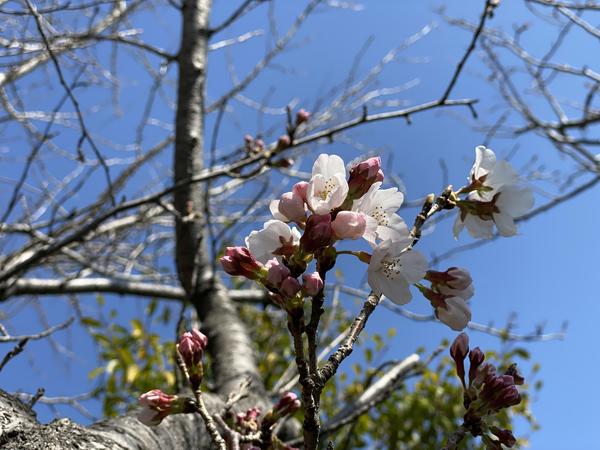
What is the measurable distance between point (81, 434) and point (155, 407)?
193mm

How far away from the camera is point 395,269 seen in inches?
31.9

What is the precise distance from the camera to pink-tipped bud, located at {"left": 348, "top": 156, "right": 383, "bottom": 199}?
2.69 ft

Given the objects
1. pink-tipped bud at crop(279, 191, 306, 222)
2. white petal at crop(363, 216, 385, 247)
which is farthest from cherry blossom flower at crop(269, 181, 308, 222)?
white petal at crop(363, 216, 385, 247)

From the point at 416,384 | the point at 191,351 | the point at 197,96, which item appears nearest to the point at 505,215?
the point at 191,351

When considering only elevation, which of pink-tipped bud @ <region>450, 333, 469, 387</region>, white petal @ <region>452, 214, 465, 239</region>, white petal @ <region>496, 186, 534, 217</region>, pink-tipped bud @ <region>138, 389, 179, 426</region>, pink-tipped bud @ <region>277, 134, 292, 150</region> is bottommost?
pink-tipped bud @ <region>138, 389, 179, 426</region>

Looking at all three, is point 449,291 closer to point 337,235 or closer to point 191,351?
point 337,235

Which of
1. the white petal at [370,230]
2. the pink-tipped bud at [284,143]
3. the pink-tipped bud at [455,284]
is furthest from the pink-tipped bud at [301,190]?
the pink-tipped bud at [284,143]

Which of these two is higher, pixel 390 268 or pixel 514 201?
pixel 514 201

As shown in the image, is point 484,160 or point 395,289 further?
point 484,160

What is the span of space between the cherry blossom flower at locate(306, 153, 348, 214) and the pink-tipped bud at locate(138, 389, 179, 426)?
1.43 ft

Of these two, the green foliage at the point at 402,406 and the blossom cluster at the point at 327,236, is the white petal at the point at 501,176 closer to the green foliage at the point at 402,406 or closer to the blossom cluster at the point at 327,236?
the blossom cluster at the point at 327,236

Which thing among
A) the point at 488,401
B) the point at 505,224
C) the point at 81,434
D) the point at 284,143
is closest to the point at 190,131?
the point at 284,143

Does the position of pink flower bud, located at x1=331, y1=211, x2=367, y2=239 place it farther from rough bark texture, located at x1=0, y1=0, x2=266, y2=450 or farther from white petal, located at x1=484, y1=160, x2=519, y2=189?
rough bark texture, located at x1=0, y1=0, x2=266, y2=450

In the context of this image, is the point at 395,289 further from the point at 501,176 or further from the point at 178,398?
the point at 178,398
